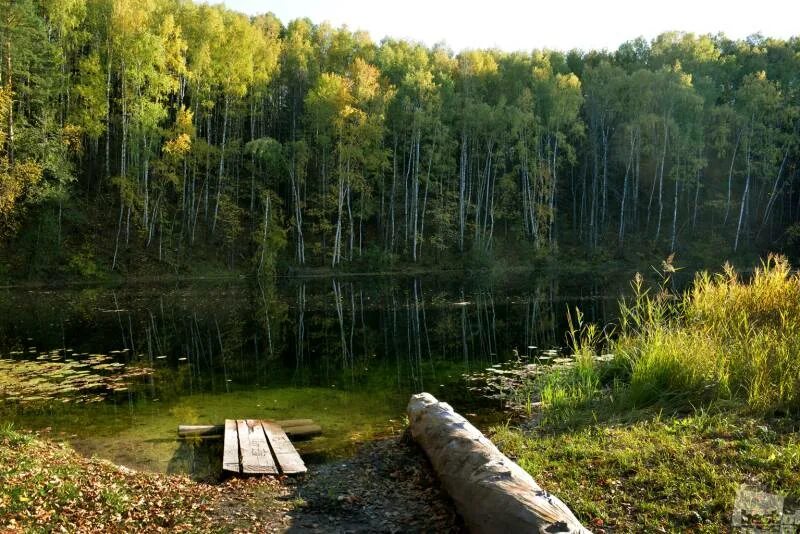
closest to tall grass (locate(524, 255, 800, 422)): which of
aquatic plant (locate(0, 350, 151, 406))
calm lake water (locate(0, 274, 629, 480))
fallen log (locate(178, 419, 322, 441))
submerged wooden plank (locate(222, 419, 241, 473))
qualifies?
calm lake water (locate(0, 274, 629, 480))

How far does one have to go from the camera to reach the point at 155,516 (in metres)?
4.86

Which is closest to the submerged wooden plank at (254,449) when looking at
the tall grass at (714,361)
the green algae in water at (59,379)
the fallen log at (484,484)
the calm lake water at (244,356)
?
the calm lake water at (244,356)

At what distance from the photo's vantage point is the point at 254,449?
691 cm

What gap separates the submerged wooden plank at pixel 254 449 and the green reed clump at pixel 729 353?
4.64 meters

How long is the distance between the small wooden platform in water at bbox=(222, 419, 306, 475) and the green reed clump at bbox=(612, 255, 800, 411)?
14.4ft

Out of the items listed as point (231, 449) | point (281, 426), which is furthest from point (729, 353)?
point (231, 449)

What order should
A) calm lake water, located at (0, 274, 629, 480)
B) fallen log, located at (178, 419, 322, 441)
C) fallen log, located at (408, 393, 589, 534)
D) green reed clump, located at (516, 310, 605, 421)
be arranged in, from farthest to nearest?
calm lake water, located at (0, 274, 629, 480) → fallen log, located at (178, 419, 322, 441) → green reed clump, located at (516, 310, 605, 421) → fallen log, located at (408, 393, 589, 534)

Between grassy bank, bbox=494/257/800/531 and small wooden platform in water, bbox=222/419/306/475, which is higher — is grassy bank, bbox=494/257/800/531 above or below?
above

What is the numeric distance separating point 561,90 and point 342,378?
35.0m

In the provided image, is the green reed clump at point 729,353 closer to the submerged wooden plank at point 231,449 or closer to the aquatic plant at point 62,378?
the submerged wooden plank at point 231,449

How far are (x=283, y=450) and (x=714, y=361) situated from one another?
220 inches

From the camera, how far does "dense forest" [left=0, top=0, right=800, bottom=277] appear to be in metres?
29.0

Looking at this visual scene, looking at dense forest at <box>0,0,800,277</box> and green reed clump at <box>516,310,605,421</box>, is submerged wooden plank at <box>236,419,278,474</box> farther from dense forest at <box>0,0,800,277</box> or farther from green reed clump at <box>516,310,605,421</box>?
dense forest at <box>0,0,800,277</box>

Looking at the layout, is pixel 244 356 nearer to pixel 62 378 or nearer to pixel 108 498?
pixel 62 378
